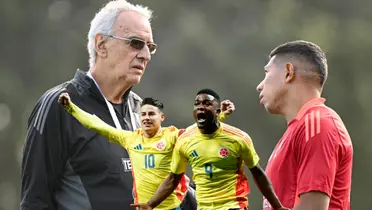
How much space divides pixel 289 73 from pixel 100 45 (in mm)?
1582

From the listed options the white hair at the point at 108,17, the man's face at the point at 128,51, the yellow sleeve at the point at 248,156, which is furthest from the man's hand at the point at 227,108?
the white hair at the point at 108,17

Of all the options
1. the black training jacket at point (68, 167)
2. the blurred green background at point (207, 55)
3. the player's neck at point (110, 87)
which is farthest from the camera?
the blurred green background at point (207, 55)

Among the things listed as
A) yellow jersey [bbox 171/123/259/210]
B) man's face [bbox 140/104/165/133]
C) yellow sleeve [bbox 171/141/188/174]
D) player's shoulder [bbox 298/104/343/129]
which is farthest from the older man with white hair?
player's shoulder [bbox 298/104/343/129]

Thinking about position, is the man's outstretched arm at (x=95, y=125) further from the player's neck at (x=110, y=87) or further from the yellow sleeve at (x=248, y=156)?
the yellow sleeve at (x=248, y=156)

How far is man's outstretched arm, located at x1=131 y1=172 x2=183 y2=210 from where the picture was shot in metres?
5.39

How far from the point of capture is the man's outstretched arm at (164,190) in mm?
5395

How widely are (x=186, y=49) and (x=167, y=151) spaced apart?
2050 centimetres

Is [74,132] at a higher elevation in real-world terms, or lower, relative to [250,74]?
lower

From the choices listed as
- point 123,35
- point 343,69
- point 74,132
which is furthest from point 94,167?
point 343,69

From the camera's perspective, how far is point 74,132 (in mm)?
6371

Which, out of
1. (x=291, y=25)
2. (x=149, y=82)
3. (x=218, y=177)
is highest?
(x=291, y=25)

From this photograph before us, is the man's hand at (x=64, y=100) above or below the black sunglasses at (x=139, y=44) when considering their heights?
below

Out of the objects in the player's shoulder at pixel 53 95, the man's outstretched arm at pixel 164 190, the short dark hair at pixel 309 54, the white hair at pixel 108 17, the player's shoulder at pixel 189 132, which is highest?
the white hair at pixel 108 17
